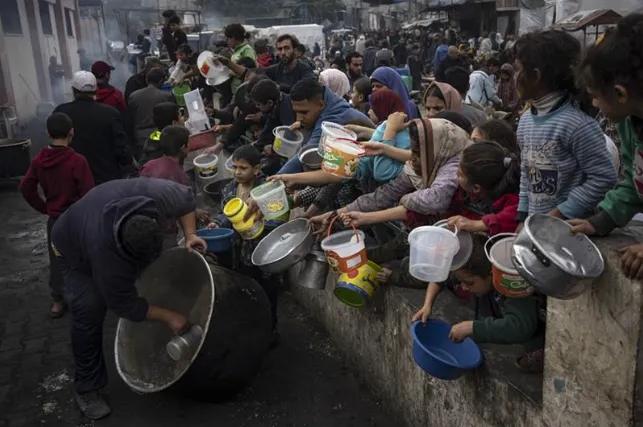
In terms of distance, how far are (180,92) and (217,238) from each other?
5823 mm

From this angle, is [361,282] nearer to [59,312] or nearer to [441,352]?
[441,352]

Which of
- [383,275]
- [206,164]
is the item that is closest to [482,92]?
[206,164]

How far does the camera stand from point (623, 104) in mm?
2160

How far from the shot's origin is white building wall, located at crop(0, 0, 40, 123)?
16891mm

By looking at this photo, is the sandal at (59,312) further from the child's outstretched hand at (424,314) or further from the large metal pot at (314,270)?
the child's outstretched hand at (424,314)

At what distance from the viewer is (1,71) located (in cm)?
1512

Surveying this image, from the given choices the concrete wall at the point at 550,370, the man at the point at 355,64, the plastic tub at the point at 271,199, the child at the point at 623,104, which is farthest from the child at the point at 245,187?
the man at the point at 355,64

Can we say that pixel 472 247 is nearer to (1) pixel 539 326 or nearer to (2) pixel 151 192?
(1) pixel 539 326

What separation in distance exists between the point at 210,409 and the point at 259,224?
1.23m

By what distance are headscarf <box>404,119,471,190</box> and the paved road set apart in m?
1.58

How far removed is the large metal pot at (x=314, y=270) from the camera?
4.03 meters

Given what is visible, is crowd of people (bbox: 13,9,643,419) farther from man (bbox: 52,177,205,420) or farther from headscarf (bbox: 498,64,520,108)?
headscarf (bbox: 498,64,520,108)

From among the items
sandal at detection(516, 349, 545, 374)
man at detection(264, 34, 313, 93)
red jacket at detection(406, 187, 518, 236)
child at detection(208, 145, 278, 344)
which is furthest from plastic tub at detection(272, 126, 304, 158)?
sandal at detection(516, 349, 545, 374)

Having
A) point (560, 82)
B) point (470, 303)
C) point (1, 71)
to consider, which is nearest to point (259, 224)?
point (470, 303)
